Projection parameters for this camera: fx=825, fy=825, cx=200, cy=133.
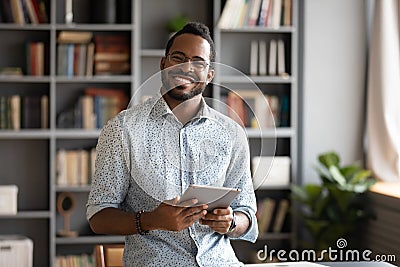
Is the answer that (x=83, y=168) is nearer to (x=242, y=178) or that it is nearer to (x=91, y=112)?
(x=91, y=112)

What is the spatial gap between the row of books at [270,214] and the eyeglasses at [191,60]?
3.45m

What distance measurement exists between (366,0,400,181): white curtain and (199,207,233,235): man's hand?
3290 millimetres

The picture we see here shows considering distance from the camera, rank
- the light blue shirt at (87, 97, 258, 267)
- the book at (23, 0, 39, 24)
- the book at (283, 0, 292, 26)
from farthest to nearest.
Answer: the book at (283, 0, 292, 26)
the book at (23, 0, 39, 24)
the light blue shirt at (87, 97, 258, 267)

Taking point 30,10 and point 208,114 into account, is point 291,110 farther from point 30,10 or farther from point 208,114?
point 208,114

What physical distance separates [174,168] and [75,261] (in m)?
3.37

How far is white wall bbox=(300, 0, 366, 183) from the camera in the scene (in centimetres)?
532

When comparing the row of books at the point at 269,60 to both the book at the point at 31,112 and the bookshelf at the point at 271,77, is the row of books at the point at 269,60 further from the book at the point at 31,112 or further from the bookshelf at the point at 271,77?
the book at the point at 31,112

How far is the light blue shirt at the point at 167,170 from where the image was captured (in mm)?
1985

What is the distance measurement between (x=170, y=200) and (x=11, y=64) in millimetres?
3485

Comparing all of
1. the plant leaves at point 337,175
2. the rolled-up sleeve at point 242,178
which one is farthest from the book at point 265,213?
the rolled-up sleeve at point 242,178

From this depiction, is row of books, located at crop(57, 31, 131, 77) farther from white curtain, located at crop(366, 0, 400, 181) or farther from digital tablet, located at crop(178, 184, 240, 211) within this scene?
digital tablet, located at crop(178, 184, 240, 211)

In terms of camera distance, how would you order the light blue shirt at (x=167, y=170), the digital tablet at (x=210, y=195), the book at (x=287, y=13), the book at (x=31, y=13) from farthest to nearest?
the book at (x=287, y=13), the book at (x=31, y=13), the light blue shirt at (x=167, y=170), the digital tablet at (x=210, y=195)

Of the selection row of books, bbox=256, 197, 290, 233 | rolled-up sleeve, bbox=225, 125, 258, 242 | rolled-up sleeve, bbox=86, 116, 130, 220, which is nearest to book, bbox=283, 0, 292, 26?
row of books, bbox=256, 197, 290, 233

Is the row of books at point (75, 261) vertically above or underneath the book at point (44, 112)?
underneath
